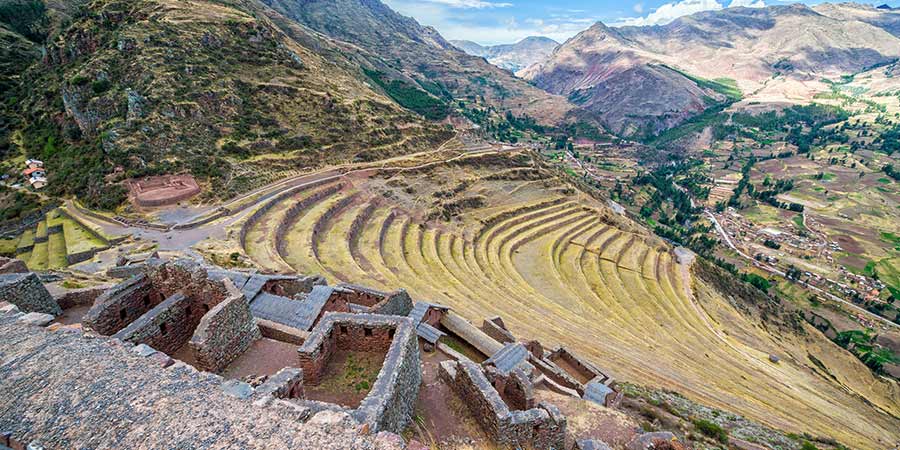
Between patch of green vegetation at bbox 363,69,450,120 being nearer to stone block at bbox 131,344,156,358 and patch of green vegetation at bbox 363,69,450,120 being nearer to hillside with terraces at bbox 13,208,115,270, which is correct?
hillside with terraces at bbox 13,208,115,270

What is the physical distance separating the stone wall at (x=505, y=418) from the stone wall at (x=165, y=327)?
8.35m

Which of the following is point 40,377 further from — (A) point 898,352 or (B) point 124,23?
(A) point 898,352

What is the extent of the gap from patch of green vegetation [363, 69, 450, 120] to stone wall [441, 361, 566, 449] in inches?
4170

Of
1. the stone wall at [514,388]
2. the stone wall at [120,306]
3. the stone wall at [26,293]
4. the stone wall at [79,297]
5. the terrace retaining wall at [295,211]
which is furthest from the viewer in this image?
the terrace retaining wall at [295,211]

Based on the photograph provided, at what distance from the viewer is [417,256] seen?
1561 inches

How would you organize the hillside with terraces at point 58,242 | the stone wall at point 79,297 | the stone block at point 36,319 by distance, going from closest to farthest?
the stone block at point 36,319 → the stone wall at point 79,297 → the hillside with terraces at point 58,242

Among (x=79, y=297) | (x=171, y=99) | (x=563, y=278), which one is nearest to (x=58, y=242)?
(x=171, y=99)

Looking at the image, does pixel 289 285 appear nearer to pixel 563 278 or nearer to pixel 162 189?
pixel 162 189

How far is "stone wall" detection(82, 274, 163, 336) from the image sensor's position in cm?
1075

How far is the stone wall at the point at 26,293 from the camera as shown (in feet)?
36.8

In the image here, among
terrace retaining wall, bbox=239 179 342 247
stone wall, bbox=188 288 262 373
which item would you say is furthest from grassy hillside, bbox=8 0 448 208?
stone wall, bbox=188 288 262 373

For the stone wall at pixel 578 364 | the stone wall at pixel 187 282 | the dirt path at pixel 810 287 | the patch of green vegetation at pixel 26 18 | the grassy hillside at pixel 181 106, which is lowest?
the dirt path at pixel 810 287

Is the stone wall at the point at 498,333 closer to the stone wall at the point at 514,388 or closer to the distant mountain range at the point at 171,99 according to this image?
the stone wall at the point at 514,388

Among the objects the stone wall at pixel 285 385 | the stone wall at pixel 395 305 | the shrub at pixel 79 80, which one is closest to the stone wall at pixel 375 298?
the stone wall at pixel 395 305
